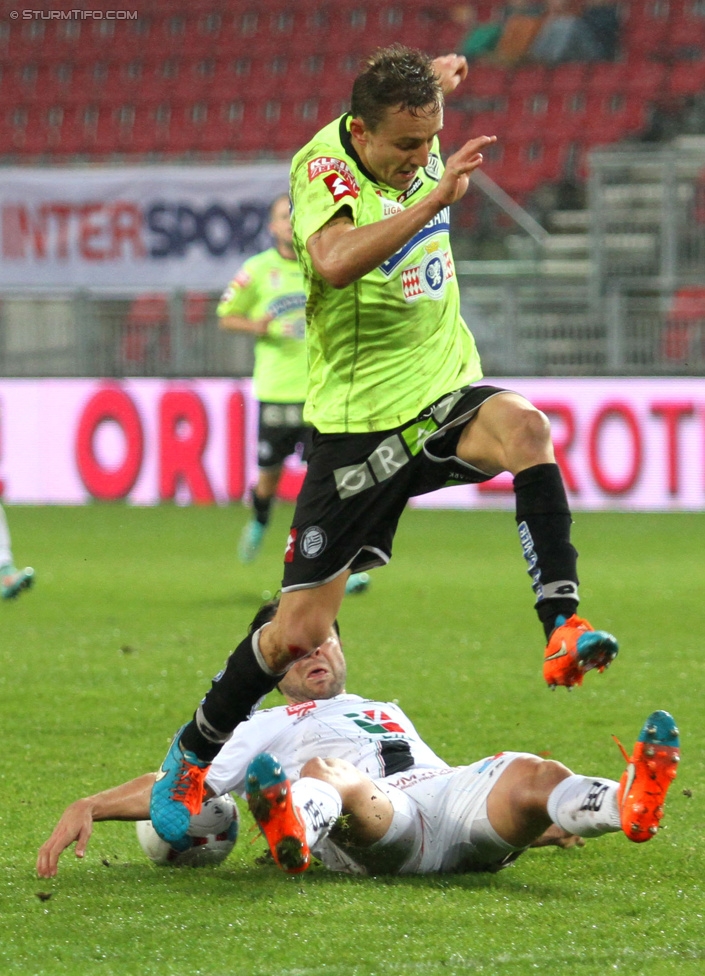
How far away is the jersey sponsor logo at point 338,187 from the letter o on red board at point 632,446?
992cm

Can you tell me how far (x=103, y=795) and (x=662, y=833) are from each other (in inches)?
58.6

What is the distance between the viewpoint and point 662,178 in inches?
582

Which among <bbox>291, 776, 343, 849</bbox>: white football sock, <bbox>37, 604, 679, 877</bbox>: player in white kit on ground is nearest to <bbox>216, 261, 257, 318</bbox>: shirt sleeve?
<bbox>37, 604, 679, 877</bbox>: player in white kit on ground

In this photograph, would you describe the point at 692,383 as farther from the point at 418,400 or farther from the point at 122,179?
the point at 418,400

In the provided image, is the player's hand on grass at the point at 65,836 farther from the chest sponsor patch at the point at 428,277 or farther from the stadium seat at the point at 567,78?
the stadium seat at the point at 567,78

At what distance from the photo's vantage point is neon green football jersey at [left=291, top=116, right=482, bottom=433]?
3.98m

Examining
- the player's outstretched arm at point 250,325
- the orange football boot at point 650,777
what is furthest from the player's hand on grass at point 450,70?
the player's outstretched arm at point 250,325

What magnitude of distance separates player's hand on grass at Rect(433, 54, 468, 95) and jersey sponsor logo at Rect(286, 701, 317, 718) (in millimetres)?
1678

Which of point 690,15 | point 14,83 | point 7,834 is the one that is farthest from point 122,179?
point 7,834

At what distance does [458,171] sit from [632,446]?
1027 cm

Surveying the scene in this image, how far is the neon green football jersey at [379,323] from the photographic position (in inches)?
157

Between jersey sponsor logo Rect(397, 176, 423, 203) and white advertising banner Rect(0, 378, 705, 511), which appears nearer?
jersey sponsor logo Rect(397, 176, 423, 203)

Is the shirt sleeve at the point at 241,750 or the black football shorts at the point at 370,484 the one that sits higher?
the black football shorts at the point at 370,484

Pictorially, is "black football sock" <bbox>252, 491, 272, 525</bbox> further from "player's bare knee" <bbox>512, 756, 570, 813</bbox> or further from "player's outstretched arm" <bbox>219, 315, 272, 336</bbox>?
"player's bare knee" <bbox>512, 756, 570, 813</bbox>
